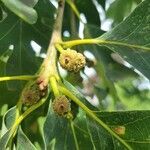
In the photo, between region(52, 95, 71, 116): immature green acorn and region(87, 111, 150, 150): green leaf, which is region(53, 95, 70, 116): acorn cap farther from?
region(87, 111, 150, 150): green leaf

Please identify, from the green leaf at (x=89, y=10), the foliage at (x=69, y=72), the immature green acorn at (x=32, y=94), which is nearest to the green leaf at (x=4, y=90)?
the foliage at (x=69, y=72)

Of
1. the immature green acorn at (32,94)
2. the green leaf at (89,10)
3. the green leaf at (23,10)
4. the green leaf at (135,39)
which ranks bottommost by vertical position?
the green leaf at (89,10)

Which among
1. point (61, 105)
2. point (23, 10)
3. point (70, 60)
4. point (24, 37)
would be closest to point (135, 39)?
point (70, 60)

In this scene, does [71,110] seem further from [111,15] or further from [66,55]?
Answer: [111,15]

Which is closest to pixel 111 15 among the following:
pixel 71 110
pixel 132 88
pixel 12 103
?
pixel 132 88

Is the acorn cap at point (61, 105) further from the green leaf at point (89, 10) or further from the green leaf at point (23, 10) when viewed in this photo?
the green leaf at point (89, 10)

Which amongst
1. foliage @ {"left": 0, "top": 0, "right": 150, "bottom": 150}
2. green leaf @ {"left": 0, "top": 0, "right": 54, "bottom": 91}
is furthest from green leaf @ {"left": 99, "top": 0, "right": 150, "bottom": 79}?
green leaf @ {"left": 0, "top": 0, "right": 54, "bottom": 91}

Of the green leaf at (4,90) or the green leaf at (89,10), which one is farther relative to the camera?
the green leaf at (89,10)
